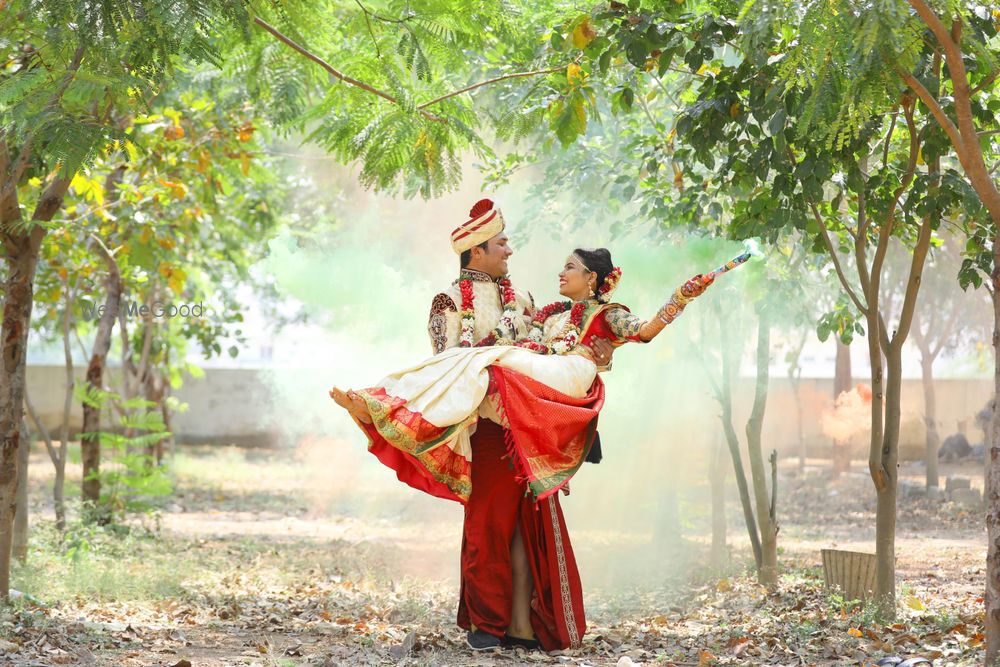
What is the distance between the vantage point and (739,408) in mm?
19969

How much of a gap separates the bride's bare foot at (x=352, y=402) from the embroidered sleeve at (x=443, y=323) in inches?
26.2

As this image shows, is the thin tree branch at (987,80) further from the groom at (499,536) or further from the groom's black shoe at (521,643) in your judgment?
the groom's black shoe at (521,643)

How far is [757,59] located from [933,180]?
4.24 ft

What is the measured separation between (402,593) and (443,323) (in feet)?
9.63

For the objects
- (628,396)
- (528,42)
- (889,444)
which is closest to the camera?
(889,444)

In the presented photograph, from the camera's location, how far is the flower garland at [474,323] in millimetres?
5531

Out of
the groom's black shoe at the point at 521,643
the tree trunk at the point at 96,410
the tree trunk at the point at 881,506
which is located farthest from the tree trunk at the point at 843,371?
the groom's black shoe at the point at 521,643

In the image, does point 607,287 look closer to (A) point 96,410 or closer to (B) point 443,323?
(B) point 443,323

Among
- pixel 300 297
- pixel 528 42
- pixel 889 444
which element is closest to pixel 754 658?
pixel 889 444

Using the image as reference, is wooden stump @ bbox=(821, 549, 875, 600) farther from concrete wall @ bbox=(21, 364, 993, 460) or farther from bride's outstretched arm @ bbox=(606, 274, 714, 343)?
concrete wall @ bbox=(21, 364, 993, 460)

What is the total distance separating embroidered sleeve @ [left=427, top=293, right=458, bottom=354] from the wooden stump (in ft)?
9.38

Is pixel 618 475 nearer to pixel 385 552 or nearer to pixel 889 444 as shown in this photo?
pixel 385 552

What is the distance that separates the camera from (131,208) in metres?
8.84

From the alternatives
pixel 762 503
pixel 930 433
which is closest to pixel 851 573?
pixel 762 503
